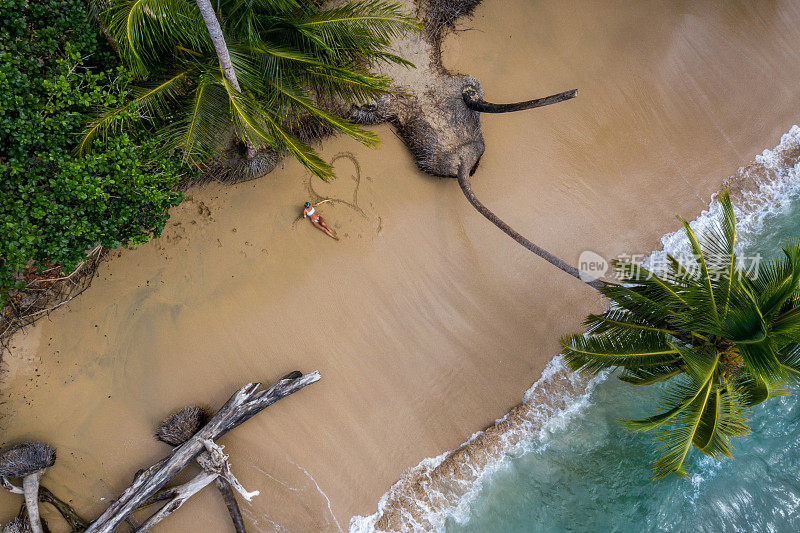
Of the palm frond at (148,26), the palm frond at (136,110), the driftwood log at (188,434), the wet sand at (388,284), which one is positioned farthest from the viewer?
the wet sand at (388,284)

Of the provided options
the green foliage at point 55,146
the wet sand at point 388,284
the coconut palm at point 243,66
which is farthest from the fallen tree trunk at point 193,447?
the coconut palm at point 243,66

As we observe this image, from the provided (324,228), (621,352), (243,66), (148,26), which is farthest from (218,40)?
(621,352)

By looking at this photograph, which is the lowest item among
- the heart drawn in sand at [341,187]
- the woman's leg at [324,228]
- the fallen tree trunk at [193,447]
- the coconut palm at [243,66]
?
the fallen tree trunk at [193,447]

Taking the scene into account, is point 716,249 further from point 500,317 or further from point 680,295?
point 500,317

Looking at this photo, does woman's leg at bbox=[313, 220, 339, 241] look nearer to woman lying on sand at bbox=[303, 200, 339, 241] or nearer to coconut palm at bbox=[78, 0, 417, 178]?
woman lying on sand at bbox=[303, 200, 339, 241]

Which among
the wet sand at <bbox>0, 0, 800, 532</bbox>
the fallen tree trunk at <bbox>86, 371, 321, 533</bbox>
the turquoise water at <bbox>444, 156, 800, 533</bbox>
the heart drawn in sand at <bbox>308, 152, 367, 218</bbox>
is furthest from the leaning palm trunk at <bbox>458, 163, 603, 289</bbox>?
the fallen tree trunk at <bbox>86, 371, 321, 533</bbox>

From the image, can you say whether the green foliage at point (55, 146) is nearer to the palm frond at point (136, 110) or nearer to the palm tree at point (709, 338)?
the palm frond at point (136, 110)

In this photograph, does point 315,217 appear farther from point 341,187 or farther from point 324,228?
point 341,187
